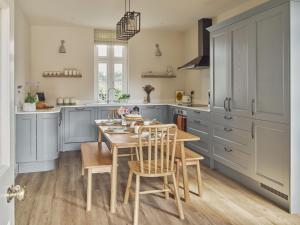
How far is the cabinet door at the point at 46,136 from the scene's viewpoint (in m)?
4.08

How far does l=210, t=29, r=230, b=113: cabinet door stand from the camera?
3.79 meters

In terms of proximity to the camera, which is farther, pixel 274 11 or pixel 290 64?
pixel 274 11

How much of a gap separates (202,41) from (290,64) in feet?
9.53

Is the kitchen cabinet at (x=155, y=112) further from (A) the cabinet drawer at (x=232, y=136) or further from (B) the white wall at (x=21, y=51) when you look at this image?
(B) the white wall at (x=21, y=51)

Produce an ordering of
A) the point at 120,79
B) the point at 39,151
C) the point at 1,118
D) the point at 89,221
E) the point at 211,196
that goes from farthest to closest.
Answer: the point at 120,79
the point at 39,151
the point at 211,196
the point at 89,221
the point at 1,118

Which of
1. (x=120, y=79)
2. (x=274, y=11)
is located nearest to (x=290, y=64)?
(x=274, y=11)

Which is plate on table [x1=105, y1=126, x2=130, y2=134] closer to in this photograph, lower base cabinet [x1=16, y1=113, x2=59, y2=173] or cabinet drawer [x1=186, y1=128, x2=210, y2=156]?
lower base cabinet [x1=16, y1=113, x2=59, y2=173]

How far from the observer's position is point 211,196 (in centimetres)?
314

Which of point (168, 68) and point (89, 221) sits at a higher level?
point (168, 68)

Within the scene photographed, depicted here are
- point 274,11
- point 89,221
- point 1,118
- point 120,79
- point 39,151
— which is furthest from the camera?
point 120,79

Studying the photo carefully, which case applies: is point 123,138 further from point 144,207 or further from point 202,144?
point 202,144

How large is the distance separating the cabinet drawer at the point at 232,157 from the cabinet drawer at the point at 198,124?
0.35m

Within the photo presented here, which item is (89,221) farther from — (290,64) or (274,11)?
(274,11)

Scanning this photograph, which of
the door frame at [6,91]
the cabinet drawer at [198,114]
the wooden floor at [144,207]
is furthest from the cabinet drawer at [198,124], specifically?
the door frame at [6,91]
